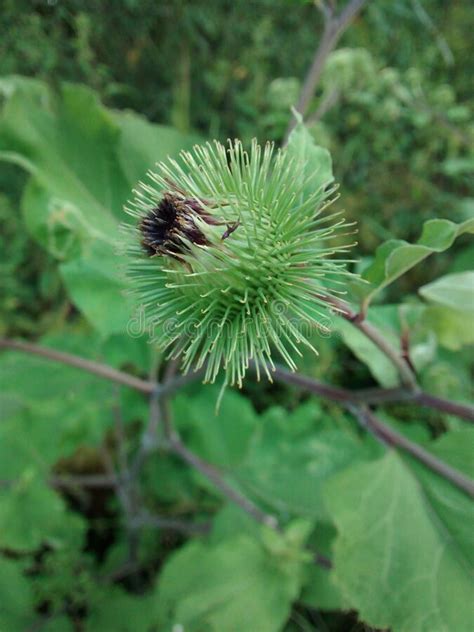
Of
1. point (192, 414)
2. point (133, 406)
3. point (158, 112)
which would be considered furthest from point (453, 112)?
point (133, 406)

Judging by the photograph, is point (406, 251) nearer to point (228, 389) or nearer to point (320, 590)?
point (320, 590)

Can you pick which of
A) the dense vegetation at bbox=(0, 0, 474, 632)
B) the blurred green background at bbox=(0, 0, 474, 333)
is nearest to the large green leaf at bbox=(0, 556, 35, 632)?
the dense vegetation at bbox=(0, 0, 474, 632)

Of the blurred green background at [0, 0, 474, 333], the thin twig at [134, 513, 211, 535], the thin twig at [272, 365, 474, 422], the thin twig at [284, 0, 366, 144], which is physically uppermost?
the blurred green background at [0, 0, 474, 333]

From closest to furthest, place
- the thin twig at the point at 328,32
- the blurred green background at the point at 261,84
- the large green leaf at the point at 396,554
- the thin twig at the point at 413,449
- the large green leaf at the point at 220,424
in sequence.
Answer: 1. the large green leaf at the point at 396,554
2. the thin twig at the point at 413,449
3. the thin twig at the point at 328,32
4. the large green leaf at the point at 220,424
5. the blurred green background at the point at 261,84

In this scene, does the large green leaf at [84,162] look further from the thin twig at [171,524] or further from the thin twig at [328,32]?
the thin twig at [171,524]

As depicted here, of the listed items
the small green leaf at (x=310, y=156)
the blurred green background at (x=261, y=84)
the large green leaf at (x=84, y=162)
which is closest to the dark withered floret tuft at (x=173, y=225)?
the small green leaf at (x=310, y=156)

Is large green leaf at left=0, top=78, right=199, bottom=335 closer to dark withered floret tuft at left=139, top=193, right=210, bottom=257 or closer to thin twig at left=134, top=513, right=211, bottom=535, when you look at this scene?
dark withered floret tuft at left=139, top=193, right=210, bottom=257

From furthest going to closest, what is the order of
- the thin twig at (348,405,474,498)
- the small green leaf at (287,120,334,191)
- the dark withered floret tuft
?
the thin twig at (348,405,474,498), the small green leaf at (287,120,334,191), the dark withered floret tuft

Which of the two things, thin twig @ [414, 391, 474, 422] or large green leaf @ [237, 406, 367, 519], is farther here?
large green leaf @ [237, 406, 367, 519]
